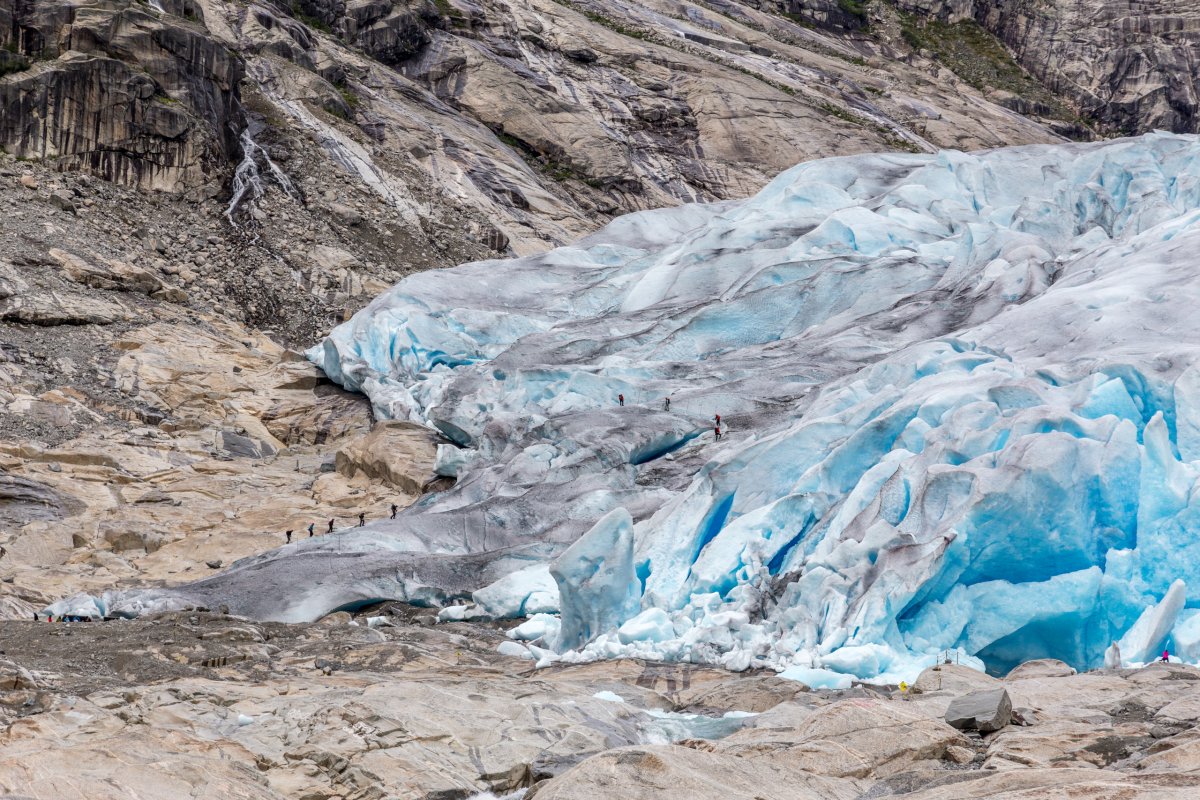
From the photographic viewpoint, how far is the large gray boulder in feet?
31.6

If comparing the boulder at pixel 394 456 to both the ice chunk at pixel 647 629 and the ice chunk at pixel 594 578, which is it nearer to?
the ice chunk at pixel 594 578

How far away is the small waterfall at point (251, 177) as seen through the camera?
37.3m

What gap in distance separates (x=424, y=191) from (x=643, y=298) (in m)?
16.5

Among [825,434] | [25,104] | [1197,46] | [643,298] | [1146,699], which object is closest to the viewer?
[1146,699]

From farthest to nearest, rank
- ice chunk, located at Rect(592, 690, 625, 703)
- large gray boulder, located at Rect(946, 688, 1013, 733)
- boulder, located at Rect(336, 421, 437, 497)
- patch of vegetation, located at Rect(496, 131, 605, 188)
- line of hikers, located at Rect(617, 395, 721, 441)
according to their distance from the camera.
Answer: patch of vegetation, located at Rect(496, 131, 605, 188)
boulder, located at Rect(336, 421, 437, 497)
line of hikers, located at Rect(617, 395, 721, 441)
ice chunk, located at Rect(592, 690, 625, 703)
large gray boulder, located at Rect(946, 688, 1013, 733)

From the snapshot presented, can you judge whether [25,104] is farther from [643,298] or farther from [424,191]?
[643,298]

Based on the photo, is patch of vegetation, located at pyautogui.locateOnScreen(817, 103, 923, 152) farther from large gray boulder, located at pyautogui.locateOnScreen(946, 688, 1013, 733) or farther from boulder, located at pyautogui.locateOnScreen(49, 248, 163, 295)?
large gray boulder, located at pyautogui.locateOnScreen(946, 688, 1013, 733)

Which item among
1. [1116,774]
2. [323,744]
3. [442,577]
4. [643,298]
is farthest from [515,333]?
[1116,774]

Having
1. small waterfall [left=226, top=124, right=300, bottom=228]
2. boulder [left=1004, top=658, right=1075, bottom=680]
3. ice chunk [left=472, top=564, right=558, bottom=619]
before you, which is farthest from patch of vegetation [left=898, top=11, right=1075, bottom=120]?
boulder [left=1004, top=658, right=1075, bottom=680]

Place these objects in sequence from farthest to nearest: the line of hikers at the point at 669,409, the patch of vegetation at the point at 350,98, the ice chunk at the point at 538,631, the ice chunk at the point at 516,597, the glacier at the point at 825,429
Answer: the patch of vegetation at the point at 350,98 < the line of hikers at the point at 669,409 < the ice chunk at the point at 516,597 < the ice chunk at the point at 538,631 < the glacier at the point at 825,429

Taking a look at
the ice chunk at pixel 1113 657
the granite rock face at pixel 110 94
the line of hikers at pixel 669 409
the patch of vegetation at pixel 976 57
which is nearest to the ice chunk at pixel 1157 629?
the ice chunk at pixel 1113 657

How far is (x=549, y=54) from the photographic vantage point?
178ft

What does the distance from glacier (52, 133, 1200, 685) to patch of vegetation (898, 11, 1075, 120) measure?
Answer: 111 feet

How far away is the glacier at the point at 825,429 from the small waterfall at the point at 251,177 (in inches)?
384
